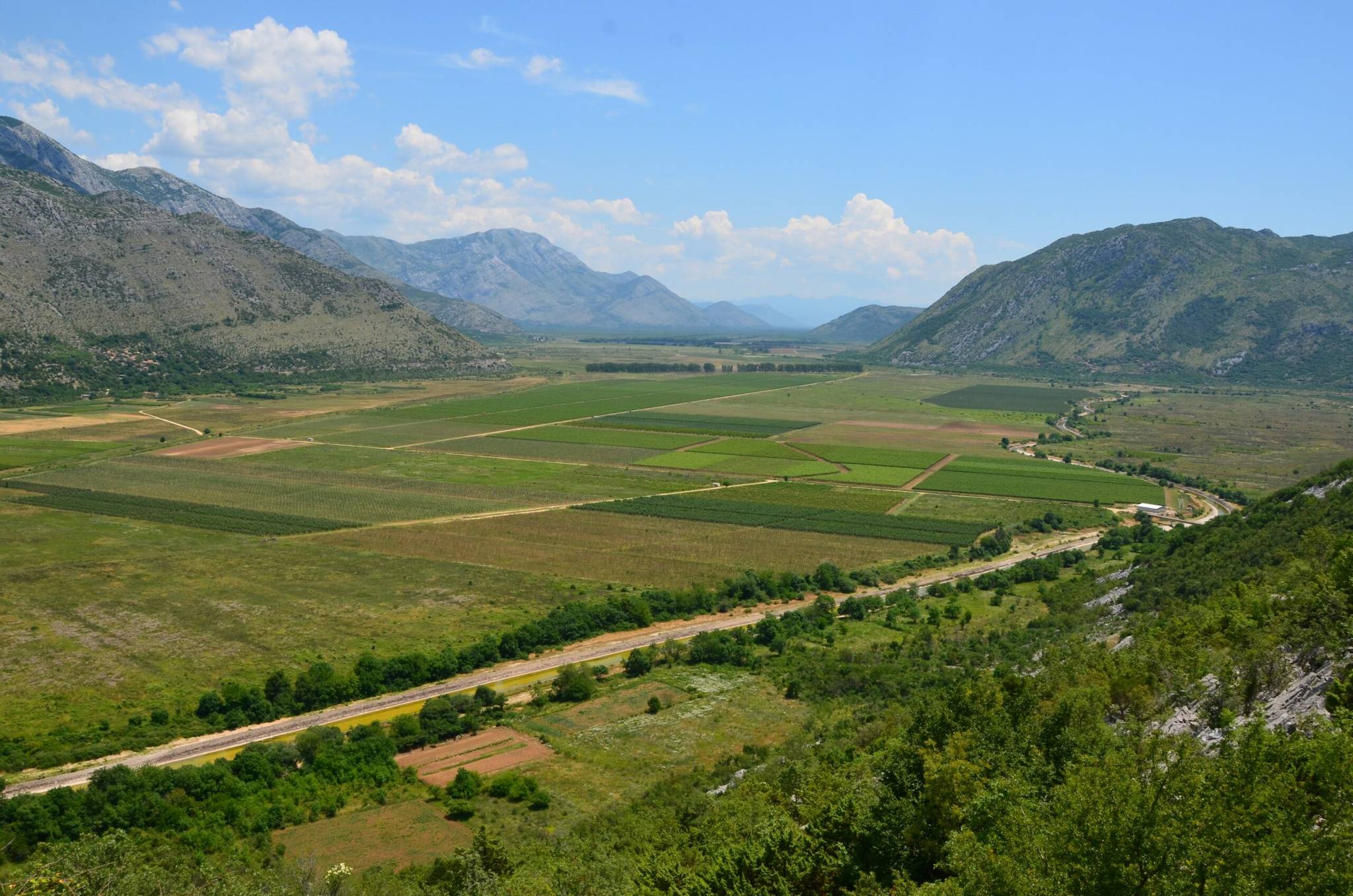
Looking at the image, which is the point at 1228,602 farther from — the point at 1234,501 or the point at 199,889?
the point at 1234,501

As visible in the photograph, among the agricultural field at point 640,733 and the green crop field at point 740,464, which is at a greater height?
the green crop field at point 740,464

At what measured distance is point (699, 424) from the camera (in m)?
172

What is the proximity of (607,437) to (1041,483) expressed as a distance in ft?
219

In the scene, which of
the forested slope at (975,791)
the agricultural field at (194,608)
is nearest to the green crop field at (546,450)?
the agricultural field at (194,608)

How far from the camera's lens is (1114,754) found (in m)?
23.7

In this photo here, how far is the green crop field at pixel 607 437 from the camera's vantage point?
146 meters

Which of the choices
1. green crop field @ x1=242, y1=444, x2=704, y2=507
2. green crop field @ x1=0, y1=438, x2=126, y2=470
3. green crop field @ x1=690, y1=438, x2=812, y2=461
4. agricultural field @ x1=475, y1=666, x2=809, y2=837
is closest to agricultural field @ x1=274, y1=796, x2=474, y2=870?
agricultural field @ x1=475, y1=666, x2=809, y2=837

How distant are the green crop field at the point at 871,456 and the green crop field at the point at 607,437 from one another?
559 inches

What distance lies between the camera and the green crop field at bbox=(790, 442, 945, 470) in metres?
132

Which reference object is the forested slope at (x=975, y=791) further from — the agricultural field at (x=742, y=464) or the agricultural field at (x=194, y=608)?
the agricultural field at (x=742, y=464)

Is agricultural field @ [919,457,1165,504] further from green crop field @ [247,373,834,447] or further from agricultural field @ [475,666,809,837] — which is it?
green crop field @ [247,373,834,447]

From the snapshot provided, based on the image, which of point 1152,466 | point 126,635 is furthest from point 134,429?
point 1152,466

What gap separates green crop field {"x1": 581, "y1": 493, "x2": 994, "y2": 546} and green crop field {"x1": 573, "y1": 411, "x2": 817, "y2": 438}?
57233 millimetres

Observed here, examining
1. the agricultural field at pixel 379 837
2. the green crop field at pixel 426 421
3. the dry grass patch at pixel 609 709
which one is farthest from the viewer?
the green crop field at pixel 426 421
